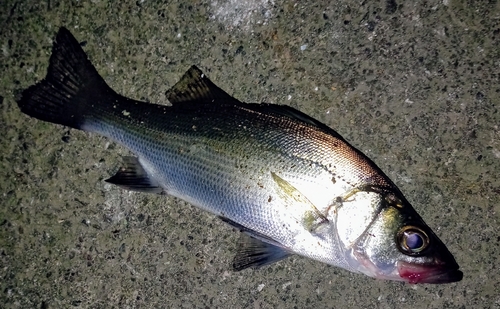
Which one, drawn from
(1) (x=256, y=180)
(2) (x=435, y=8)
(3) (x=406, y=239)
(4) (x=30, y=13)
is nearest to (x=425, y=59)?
(2) (x=435, y=8)

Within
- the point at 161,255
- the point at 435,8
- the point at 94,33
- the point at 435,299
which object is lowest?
the point at 435,299

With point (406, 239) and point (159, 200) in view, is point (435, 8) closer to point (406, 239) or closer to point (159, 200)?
point (406, 239)

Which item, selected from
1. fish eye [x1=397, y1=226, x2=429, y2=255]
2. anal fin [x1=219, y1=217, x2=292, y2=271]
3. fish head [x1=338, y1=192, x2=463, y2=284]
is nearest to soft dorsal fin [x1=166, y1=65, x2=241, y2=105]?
anal fin [x1=219, y1=217, x2=292, y2=271]

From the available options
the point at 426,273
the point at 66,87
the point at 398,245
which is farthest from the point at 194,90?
the point at 426,273

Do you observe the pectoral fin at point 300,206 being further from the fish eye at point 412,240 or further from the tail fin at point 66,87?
the tail fin at point 66,87

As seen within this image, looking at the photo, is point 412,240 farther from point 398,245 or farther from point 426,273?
point 426,273

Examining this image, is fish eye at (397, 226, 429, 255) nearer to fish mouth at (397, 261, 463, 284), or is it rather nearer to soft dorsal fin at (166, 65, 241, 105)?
fish mouth at (397, 261, 463, 284)
